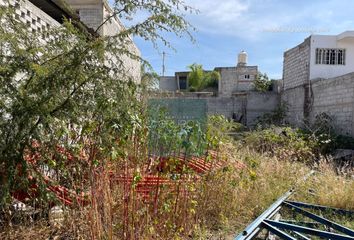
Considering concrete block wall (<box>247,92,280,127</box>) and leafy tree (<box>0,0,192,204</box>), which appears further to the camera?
concrete block wall (<box>247,92,280,127</box>)

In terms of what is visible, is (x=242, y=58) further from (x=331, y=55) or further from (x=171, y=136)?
(x=171, y=136)

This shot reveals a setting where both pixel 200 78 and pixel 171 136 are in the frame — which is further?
pixel 200 78

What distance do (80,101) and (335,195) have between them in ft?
13.4

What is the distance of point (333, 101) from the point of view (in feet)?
46.6

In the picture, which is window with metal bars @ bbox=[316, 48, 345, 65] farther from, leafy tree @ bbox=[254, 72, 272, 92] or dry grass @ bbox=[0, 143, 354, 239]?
dry grass @ bbox=[0, 143, 354, 239]

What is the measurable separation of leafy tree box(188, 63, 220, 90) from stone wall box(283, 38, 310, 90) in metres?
11.9

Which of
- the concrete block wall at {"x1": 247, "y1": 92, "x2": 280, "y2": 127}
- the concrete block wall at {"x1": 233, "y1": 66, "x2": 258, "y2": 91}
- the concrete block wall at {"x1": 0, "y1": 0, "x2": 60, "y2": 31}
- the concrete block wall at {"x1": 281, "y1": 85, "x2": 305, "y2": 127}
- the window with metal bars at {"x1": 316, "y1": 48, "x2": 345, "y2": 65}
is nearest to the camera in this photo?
the concrete block wall at {"x1": 0, "y1": 0, "x2": 60, "y2": 31}

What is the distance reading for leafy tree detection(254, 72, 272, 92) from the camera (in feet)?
82.6

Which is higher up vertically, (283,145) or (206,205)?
(283,145)

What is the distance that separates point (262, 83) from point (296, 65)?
5.74 metres

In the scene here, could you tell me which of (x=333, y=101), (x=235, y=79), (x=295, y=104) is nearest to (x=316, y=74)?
(x=295, y=104)

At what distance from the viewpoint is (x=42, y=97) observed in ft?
9.86

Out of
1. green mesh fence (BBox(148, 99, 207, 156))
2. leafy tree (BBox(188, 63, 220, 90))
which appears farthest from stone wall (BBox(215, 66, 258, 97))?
green mesh fence (BBox(148, 99, 207, 156))

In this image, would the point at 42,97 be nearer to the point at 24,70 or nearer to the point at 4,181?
the point at 24,70
